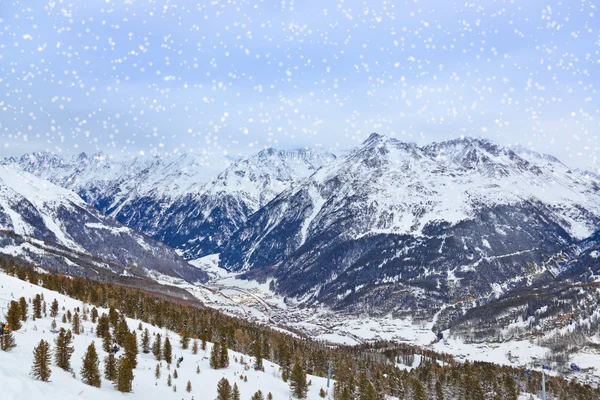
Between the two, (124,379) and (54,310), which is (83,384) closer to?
(124,379)

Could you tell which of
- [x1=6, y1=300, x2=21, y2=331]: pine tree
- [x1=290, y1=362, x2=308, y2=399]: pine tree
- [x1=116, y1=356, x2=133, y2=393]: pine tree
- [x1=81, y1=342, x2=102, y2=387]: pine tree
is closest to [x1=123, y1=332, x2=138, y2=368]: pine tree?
[x1=116, y1=356, x2=133, y2=393]: pine tree

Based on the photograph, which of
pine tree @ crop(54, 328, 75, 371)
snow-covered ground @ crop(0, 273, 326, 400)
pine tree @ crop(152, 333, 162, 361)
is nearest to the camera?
snow-covered ground @ crop(0, 273, 326, 400)

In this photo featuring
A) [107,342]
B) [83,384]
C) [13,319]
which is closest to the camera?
[83,384]

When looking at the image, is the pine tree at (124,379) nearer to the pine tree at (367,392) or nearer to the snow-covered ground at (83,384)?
the snow-covered ground at (83,384)

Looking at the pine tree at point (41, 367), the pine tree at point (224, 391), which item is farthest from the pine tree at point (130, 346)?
the pine tree at point (41, 367)

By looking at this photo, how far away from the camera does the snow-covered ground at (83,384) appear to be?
136 ft

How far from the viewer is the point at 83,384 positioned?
49.7m

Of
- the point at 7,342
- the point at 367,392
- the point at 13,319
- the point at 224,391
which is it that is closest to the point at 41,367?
the point at 7,342

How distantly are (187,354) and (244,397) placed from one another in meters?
20.6

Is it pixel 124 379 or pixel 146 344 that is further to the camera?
pixel 146 344

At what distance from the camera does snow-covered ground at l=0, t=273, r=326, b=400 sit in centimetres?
4139

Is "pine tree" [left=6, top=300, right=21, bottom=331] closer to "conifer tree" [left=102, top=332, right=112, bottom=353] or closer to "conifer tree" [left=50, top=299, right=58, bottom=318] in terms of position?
"conifer tree" [left=102, top=332, right=112, bottom=353]

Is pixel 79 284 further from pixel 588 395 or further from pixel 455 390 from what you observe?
pixel 588 395

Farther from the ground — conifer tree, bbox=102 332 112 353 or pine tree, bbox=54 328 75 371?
pine tree, bbox=54 328 75 371
